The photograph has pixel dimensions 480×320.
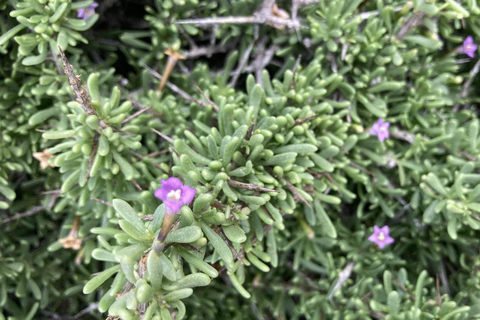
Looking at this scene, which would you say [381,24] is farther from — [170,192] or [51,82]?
[51,82]

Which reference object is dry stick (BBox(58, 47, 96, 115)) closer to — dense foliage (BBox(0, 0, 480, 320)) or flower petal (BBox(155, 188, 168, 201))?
dense foliage (BBox(0, 0, 480, 320))

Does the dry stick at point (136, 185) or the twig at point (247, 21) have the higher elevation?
the twig at point (247, 21)

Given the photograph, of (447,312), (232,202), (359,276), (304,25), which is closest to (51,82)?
(232,202)

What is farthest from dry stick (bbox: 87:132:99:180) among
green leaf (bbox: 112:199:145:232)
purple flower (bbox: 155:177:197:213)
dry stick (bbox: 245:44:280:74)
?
dry stick (bbox: 245:44:280:74)

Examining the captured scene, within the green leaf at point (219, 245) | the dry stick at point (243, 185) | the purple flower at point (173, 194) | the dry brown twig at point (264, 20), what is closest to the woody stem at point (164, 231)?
the purple flower at point (173, 194)

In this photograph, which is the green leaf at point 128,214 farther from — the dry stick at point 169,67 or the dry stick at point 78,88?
the dry stick at point 169,67

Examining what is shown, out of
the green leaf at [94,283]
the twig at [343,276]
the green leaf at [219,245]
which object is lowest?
the twig at [343,276]

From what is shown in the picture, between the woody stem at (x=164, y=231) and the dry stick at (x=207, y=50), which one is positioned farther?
the dry stick at (x=207, y=50)
